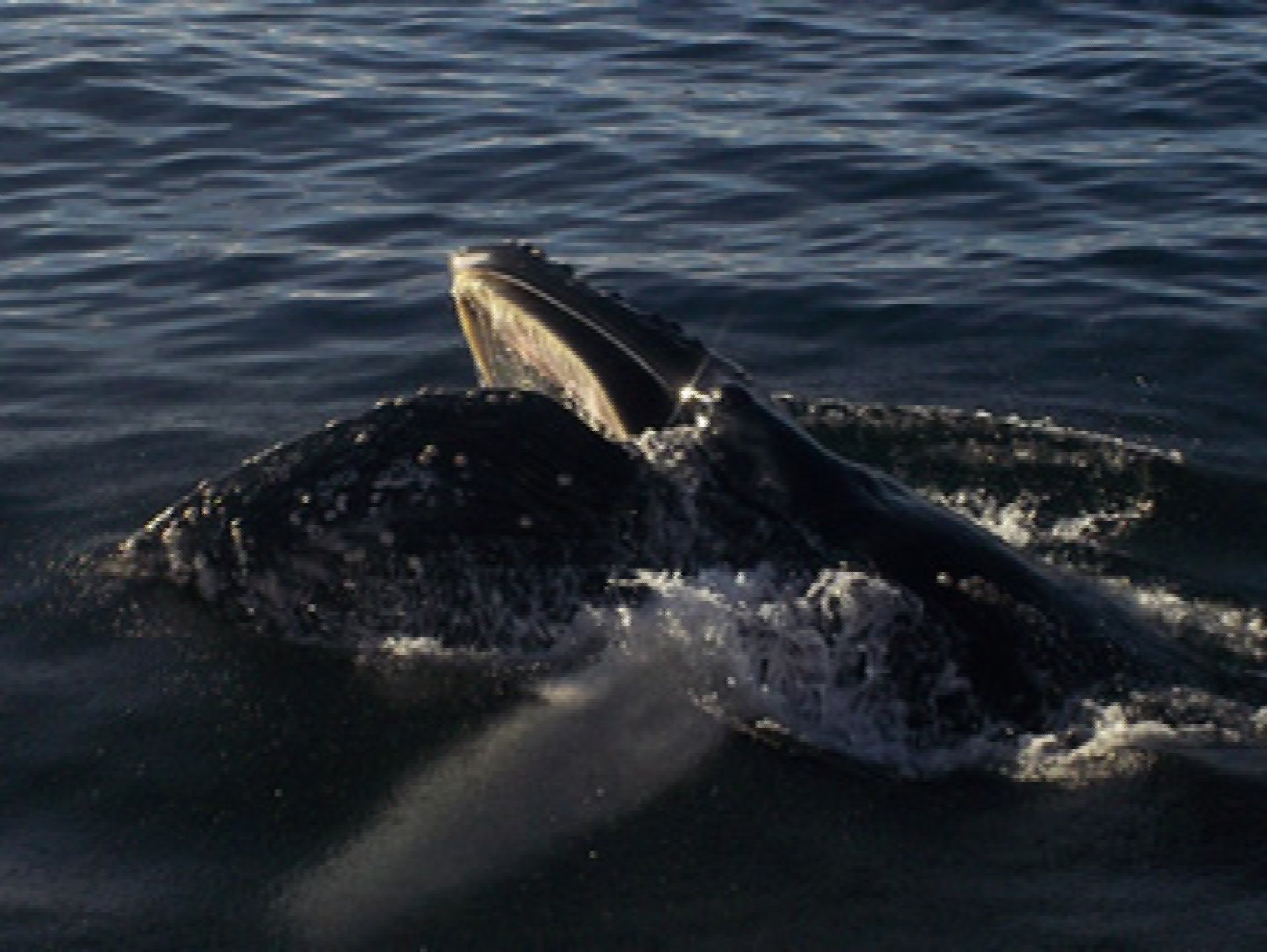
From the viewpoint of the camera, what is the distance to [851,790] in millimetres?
5898

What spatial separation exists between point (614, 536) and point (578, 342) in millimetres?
754

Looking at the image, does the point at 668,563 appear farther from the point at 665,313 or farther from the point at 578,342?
the point at 665,313

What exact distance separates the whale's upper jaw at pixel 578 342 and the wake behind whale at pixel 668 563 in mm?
11

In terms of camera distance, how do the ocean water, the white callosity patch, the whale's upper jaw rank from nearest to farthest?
the ocean water < the white callosity patch < the whale's upper jaw

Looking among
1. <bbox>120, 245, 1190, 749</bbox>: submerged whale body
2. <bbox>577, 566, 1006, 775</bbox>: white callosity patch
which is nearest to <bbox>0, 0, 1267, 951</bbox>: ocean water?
<bbox>577, 566, 1006, 775</bbox>: white callosity patch

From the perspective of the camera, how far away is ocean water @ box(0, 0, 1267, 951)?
5383mm

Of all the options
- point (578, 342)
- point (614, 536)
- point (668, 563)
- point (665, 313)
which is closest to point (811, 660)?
point (668, 563)

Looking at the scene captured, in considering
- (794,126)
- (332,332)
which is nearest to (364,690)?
(332,332)

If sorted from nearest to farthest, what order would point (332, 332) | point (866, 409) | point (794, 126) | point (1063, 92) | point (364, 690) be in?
1. point (364, 690)
2. point (866, 409)
3. point (332, 332)
4. point (794, 126)
5. point (1063, 92)

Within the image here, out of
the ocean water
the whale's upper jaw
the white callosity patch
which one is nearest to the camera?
the ocean water

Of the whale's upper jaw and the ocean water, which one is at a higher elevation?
the whale's upper jaw

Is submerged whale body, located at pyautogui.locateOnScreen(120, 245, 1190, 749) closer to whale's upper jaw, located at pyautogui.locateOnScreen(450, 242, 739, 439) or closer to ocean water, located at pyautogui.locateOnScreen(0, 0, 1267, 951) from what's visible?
whale's upper jaw, located at pyautogui.locateOnScreen(450, 242, 739, 439)

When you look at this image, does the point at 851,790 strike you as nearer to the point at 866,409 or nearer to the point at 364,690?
the point at 364,690

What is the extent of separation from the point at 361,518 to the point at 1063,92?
43.3ft
